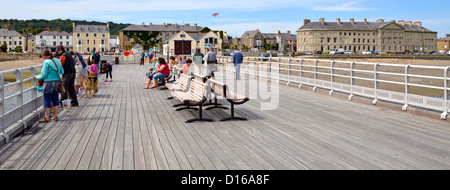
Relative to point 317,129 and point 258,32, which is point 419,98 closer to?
point 317,129

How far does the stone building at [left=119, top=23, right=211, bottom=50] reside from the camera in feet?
477

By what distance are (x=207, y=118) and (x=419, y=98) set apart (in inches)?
186

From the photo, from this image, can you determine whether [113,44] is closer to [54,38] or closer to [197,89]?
[54,38]

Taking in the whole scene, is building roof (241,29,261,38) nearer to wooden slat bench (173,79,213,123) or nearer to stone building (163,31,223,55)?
stone building (163,31,223,55)

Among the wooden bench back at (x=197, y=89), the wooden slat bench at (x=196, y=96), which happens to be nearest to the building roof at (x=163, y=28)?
the wooden bench back at (x=197, y=89)

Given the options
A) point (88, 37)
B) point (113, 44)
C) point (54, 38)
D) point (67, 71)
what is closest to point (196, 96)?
point (67, 71)

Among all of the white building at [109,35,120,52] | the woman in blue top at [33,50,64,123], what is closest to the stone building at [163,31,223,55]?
the white building at [109,35,120,52]

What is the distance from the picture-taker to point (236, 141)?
6.73m

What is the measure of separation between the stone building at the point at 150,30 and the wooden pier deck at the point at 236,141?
5370 inches

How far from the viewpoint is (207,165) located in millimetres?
5254

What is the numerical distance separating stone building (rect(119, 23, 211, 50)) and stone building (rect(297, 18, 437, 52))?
123 feet

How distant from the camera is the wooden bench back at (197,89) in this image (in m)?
8.52

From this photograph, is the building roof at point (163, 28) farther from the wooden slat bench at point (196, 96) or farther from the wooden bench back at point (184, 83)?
the wooden slat bench at point (196, 96)
